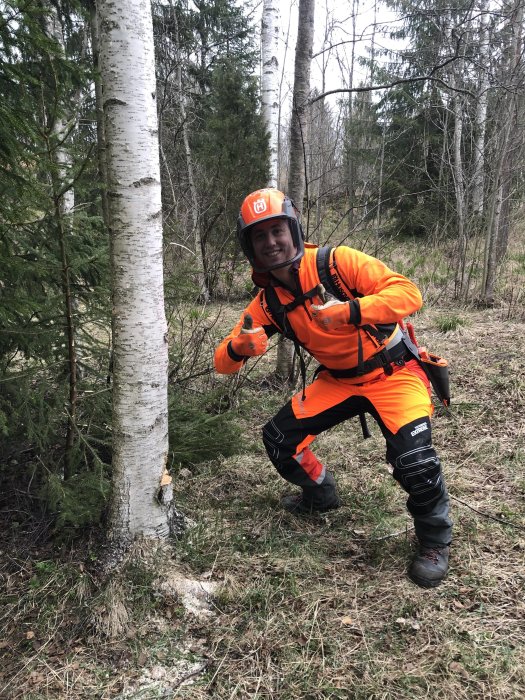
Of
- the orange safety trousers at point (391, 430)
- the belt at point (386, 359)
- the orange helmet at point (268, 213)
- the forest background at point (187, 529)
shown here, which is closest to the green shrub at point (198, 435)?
the forest background at point (187, 529)

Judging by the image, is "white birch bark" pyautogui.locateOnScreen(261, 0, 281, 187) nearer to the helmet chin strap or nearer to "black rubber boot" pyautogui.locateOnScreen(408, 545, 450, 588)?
the helmet chin strap

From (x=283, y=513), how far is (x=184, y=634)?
1.14m

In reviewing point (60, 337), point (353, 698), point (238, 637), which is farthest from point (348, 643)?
point (60, 337)

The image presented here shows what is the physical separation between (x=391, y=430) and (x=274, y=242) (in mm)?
1333

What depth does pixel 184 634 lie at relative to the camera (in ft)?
7.80

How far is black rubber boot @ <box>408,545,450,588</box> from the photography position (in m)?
2.63

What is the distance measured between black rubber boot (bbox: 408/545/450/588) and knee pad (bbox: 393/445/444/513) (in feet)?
0.80

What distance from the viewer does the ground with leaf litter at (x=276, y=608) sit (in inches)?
83.9

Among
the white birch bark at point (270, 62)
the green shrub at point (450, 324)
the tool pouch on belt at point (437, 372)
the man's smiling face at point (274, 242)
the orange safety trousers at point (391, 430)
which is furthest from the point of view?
the white birch bark at point (270, 62)

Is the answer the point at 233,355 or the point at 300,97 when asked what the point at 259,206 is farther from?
the point at 300,97

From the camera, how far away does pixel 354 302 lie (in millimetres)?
2594

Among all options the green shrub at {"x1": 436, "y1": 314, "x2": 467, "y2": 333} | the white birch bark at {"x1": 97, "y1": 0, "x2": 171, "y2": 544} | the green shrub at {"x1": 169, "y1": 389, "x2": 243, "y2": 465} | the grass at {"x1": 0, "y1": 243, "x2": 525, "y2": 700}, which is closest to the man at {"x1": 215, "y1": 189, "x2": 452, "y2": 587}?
the grass at {"x1": 0, "y1": 243, "x2": 525, "y2": 700}

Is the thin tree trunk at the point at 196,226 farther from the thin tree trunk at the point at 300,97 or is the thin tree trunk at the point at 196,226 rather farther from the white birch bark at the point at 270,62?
the white birch bark at the point at 270,62

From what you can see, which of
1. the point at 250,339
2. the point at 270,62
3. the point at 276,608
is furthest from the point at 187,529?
the point at 270,62
